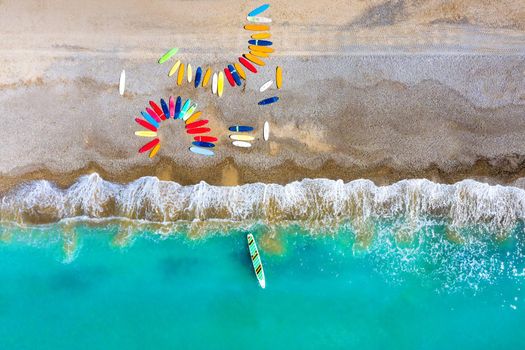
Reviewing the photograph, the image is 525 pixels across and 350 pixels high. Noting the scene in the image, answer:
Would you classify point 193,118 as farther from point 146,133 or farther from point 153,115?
point 146,133

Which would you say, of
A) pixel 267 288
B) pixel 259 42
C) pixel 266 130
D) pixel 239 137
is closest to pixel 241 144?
pixel 239 137

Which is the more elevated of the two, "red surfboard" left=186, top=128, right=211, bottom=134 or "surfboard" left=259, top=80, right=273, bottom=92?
"surfboard" left=259, top=80, right=273, bottom=92

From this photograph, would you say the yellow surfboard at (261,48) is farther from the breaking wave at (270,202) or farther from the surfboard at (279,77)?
the breaking wave at (270,202)

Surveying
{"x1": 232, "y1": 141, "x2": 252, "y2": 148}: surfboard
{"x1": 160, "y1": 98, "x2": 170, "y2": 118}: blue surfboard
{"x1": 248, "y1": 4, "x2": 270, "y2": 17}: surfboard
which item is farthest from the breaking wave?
{"x1": 248, "y1": 4, "x2": 270, "y2": 17}: surfboard

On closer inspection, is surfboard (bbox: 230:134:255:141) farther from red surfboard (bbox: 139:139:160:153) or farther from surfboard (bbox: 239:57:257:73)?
red surfboard (bbox: 139:139:160:153)

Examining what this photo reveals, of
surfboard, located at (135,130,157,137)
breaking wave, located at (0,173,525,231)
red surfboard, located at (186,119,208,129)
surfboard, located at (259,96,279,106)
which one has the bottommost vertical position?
breaking wave, located at (0,173,525,231)

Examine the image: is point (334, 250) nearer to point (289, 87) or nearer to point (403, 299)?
point (403, 299)
